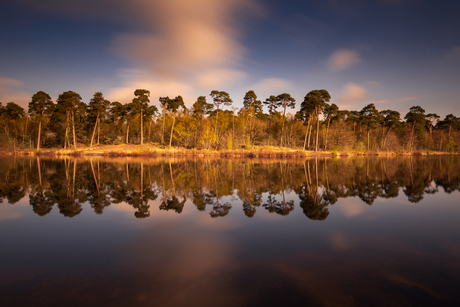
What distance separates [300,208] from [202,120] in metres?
49.3

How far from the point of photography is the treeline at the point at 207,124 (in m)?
56.0

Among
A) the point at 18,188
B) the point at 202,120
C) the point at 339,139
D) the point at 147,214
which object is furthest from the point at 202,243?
the point at 339,139

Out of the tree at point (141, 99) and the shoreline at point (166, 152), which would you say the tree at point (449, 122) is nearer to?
the shoreline at point (166, 152)

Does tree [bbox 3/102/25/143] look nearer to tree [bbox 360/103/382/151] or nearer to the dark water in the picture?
the dark water

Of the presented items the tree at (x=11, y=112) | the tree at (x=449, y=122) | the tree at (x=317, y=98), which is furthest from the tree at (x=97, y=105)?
the tree at (x=449, y=122)

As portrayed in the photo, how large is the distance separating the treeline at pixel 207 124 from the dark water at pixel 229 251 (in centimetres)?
4411

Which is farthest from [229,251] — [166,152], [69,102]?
[69,102]

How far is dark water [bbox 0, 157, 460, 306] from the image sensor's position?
173 inches

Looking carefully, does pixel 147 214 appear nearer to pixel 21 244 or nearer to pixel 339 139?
pixel 21 244

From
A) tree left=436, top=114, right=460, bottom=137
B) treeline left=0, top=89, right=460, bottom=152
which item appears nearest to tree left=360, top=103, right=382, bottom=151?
treeline left=0, top=89, right=460, bottom=152

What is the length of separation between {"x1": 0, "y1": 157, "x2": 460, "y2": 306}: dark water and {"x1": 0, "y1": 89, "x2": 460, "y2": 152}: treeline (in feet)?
145

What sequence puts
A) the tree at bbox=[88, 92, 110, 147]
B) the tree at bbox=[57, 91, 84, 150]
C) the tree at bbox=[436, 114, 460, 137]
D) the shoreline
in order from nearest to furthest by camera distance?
the shoreline
the tree at bbox=[57, 91, 84, 150]
the tree at bbox=[88, 92, 110, 147]
the tree at bbox=[436, 114, 460, 137]

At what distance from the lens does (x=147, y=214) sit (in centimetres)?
1001

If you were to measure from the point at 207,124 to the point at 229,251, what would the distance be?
50.0 meters
